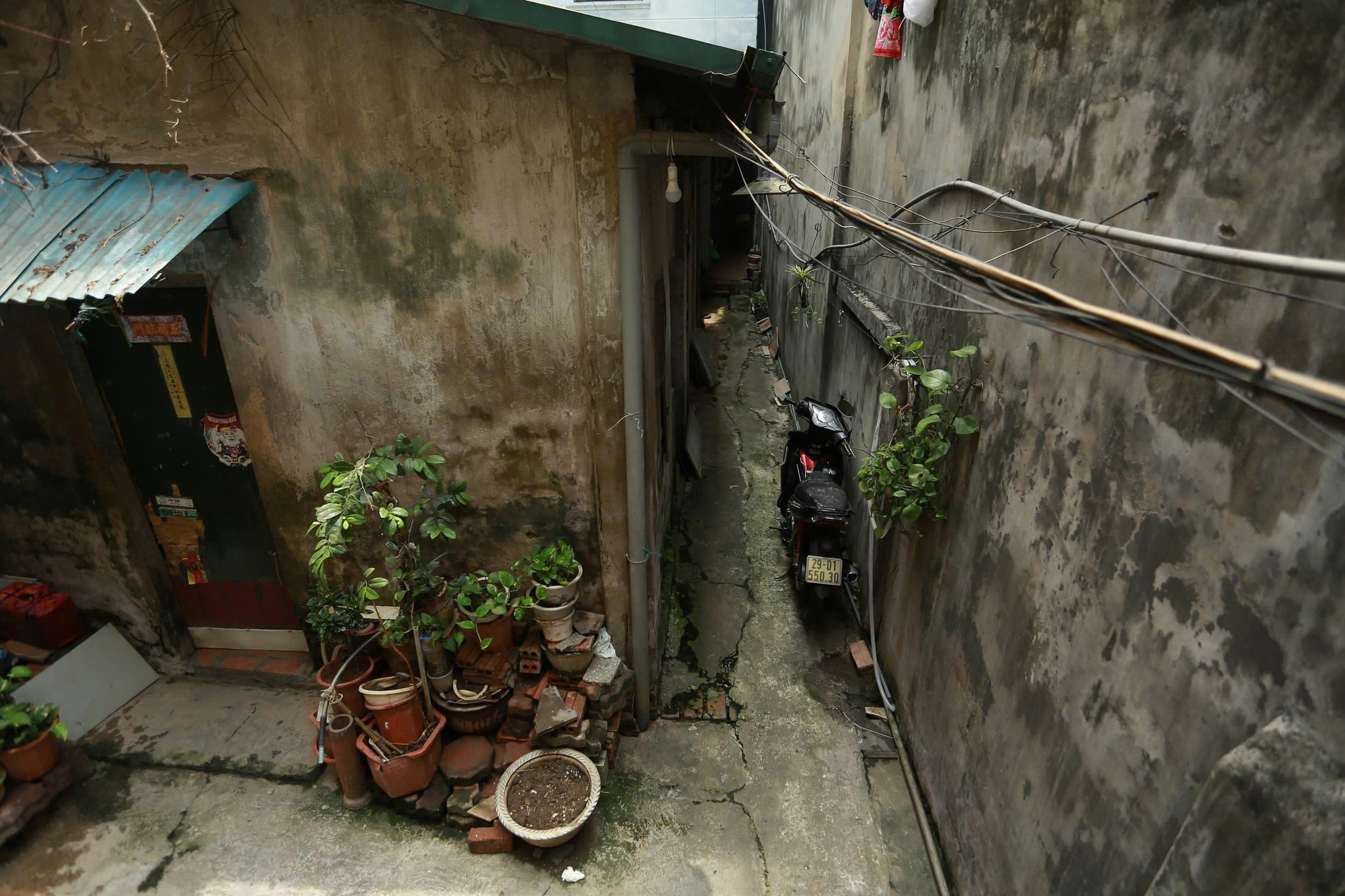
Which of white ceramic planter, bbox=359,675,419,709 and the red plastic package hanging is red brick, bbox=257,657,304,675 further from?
the red plastic package hanging

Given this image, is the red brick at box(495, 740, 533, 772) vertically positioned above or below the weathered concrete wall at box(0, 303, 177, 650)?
below

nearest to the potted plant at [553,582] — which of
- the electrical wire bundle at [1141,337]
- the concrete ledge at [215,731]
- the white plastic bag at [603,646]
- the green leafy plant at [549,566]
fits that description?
the green leafy plant at [549,566]

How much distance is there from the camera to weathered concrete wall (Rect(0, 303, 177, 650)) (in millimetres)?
4430

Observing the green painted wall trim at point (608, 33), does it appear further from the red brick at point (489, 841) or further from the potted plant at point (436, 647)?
the red brick at point (489, 841)

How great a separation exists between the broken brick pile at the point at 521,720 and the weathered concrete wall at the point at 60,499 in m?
2.67

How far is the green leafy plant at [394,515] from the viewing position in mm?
3586

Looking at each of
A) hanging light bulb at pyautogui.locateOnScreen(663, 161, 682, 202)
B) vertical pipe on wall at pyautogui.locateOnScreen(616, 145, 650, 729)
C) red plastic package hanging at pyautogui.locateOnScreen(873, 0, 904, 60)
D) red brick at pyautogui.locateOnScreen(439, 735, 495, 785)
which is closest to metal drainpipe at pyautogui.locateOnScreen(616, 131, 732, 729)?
vertical pipe on wall at pyautogui.locateOnScreen(616, 145, 650, 729)

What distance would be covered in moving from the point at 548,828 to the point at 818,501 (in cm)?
319

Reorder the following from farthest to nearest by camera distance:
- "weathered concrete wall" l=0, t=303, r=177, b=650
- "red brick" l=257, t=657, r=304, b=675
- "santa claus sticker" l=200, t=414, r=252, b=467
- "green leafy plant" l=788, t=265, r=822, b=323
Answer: "green leafy plant" l=788, t=265, r=822, b=323, "red brick" l=257, t=657, r=304, b=675, "santa claus sticker" l=200, t=414, r=252, b=467, "weathered concrete wall" l=0, t=303, r=177, b=650

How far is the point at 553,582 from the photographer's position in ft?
14.2

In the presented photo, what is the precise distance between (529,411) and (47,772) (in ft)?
12.3

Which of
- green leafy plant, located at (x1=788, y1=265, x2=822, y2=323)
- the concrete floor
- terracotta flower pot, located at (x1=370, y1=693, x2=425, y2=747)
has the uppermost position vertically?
green leafy plant, located at (x1=788, y1=265, x2=822, y2=323)

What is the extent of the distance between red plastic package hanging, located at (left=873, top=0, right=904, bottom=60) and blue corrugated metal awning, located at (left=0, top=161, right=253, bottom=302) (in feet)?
14.7

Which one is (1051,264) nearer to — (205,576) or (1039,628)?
(1039,628)
